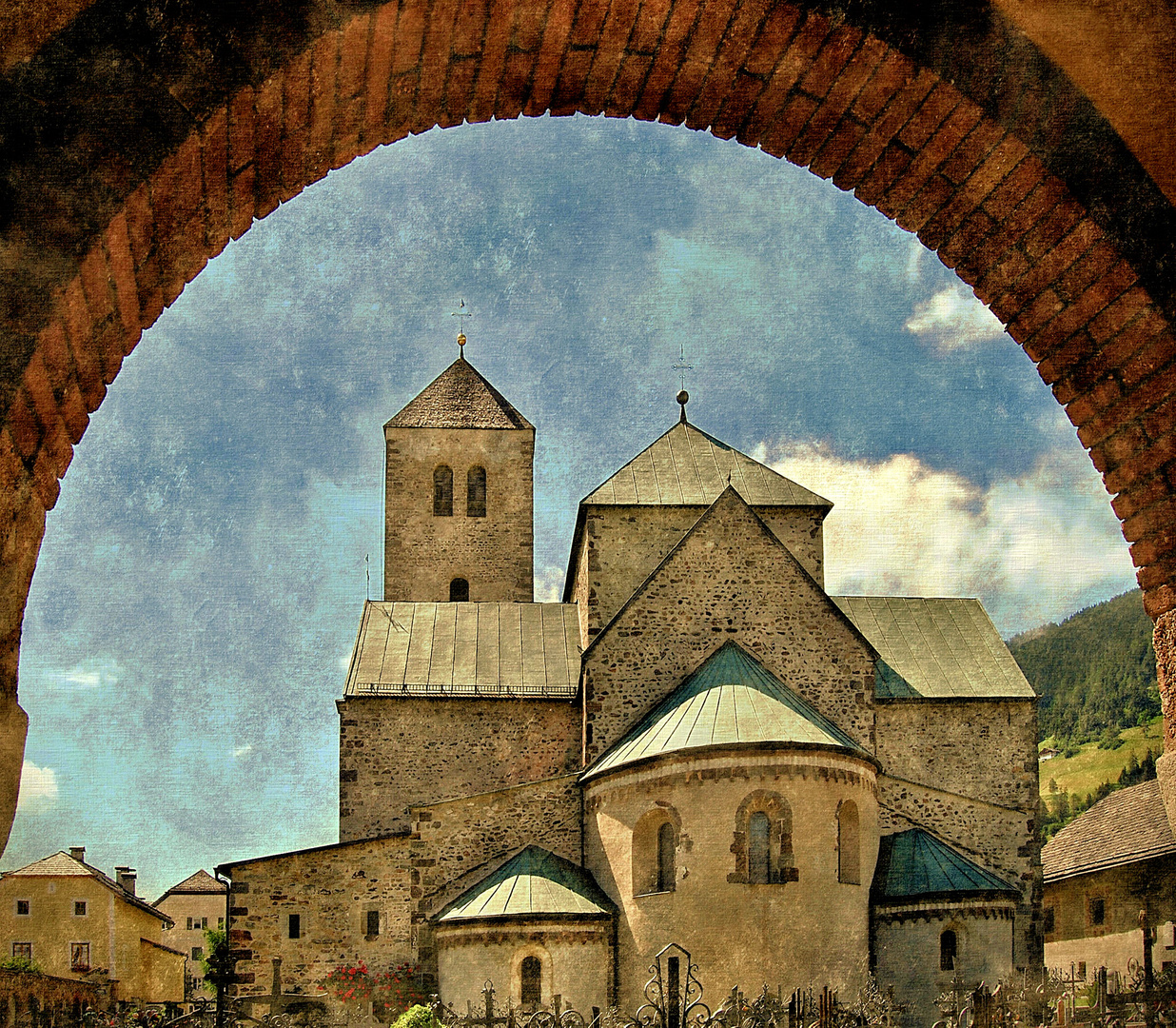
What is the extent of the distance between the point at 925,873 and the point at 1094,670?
43.7 metres

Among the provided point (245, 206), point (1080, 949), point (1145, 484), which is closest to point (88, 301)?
point (245, 206)

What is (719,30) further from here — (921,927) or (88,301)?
(921,927)

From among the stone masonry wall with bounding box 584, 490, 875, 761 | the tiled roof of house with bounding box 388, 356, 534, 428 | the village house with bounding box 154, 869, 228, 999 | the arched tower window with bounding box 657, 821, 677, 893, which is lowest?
the village house with bounding box 154, 869, 228, 999

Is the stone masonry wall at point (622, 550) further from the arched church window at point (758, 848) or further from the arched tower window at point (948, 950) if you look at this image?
the arched tower window at point (948, 950)

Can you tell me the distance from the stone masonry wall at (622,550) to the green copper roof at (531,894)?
5.87 meters

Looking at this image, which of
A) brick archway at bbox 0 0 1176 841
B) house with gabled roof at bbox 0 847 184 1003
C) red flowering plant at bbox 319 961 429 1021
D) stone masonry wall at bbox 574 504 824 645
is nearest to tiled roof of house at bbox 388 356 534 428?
stone masonry wall at bbox 574 504 824 645

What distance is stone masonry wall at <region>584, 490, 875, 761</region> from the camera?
26.1 metres

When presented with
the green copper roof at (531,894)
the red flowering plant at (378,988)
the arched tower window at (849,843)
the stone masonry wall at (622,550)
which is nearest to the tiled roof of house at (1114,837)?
the stone masonry wall at (622,550)

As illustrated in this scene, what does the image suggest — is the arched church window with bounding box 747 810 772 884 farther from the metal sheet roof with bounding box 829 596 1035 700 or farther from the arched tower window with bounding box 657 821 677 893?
the metal sheet roof with bounding box 829 596 1035 700

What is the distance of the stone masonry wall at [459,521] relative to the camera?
37594mm

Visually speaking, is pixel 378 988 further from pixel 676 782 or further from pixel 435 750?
pixel 676 782

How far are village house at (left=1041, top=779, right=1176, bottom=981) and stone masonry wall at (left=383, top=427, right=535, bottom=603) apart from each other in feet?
51.6

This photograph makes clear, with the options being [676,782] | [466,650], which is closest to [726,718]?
[676,782]

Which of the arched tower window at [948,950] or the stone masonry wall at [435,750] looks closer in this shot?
the arched tower window at [948,950]
